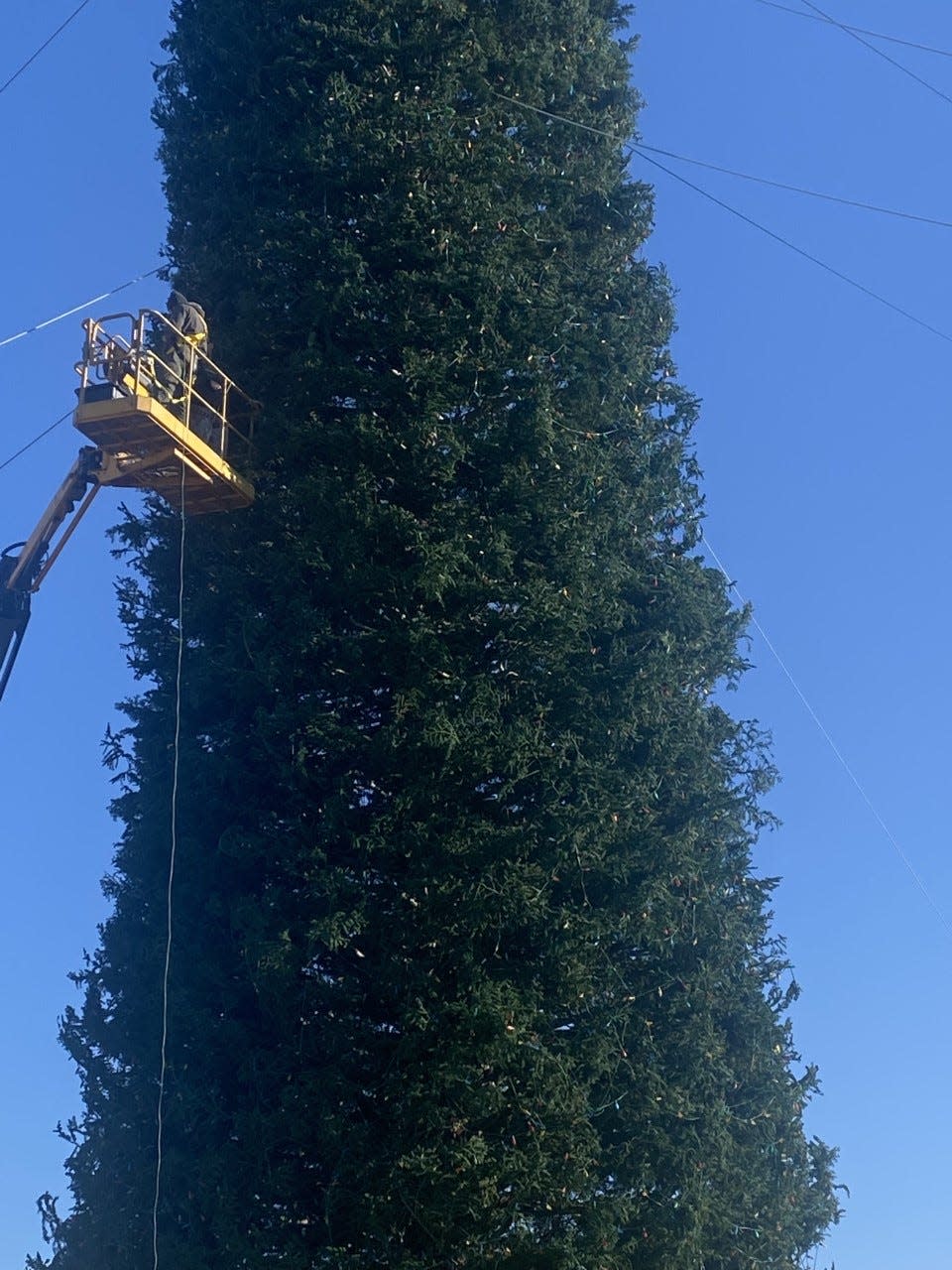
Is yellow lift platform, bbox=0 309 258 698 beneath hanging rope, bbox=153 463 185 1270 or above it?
above

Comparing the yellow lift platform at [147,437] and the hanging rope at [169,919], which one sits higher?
the yellow lift platform at [147,437]

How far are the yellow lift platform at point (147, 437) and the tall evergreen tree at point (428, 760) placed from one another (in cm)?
57

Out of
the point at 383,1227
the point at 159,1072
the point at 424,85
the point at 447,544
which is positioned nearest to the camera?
the point at 383,1227

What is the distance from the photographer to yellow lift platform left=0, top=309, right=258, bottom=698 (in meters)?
14.9

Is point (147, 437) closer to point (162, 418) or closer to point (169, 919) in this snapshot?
point (162, 418)

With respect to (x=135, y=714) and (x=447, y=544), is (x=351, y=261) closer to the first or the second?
Answer: (x=447, y=544)

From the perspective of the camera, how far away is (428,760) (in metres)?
14.9

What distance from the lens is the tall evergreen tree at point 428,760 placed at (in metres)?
13.6

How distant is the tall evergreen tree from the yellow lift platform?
1.87 ft

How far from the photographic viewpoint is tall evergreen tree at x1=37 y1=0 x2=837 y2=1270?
13.6 meters

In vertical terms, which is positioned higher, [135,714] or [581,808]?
[135,714]

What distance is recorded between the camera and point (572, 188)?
19141 millimetres

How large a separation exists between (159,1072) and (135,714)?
12.9 ft

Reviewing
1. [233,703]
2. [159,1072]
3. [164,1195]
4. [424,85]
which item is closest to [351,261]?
[424,85]
